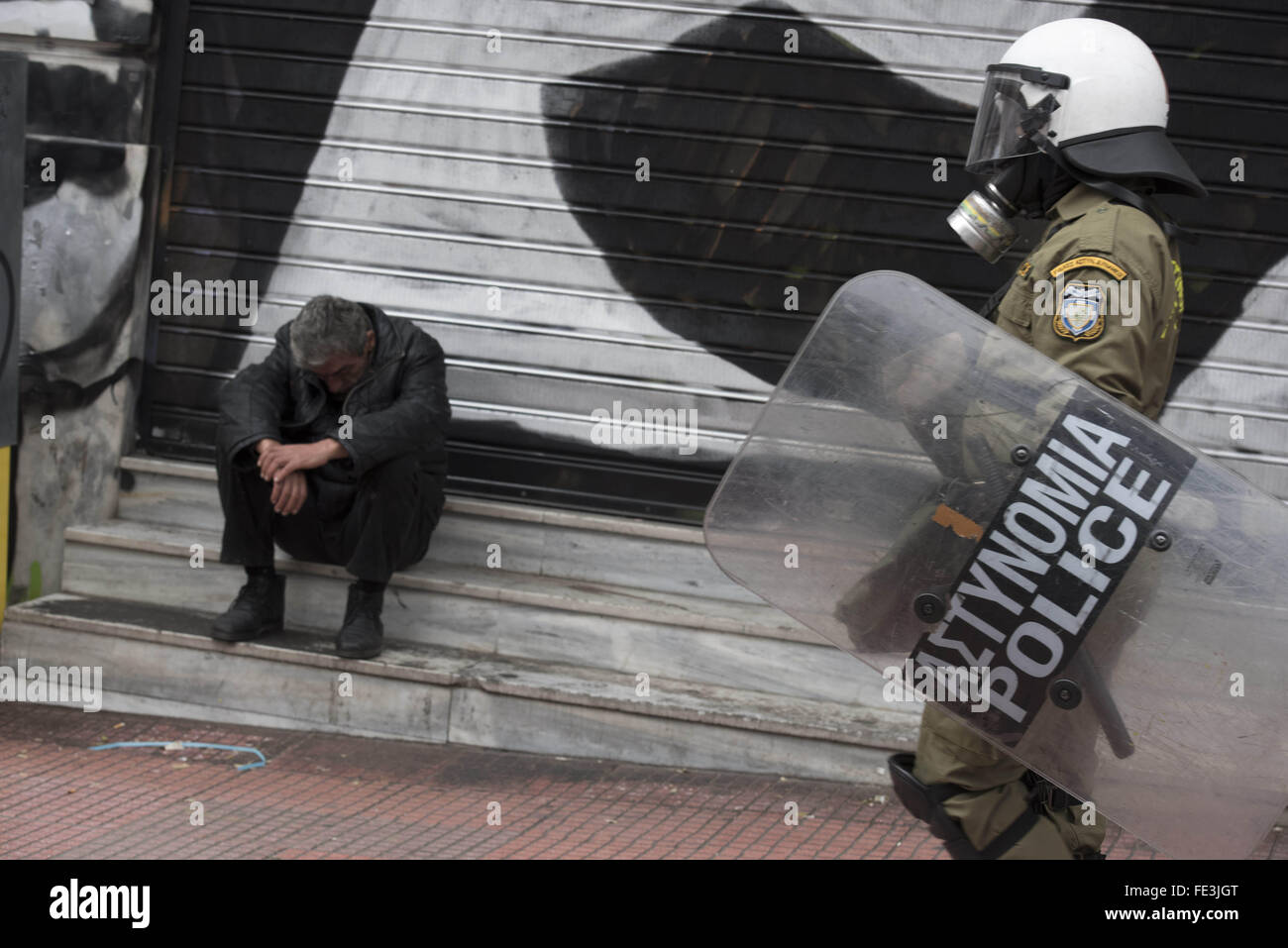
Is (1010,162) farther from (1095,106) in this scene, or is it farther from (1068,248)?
(1068,248)

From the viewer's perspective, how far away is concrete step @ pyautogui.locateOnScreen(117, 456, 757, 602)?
4980 millimetres

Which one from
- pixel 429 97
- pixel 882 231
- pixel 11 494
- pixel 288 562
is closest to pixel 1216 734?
pixel 882 231

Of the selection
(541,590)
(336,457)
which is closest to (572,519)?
(541,590)

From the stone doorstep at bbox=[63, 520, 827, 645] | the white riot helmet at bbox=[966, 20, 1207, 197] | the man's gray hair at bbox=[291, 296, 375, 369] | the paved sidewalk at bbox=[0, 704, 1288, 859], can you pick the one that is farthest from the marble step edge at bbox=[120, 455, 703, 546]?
the white riot helmet at bbox=[966, 20, 1207, 197]

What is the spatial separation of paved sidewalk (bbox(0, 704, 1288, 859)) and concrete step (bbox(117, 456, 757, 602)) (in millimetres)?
864

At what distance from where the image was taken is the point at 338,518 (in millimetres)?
4625

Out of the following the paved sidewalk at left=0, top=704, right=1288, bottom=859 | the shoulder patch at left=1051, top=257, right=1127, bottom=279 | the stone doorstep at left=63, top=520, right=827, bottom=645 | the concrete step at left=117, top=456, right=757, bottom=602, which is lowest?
the paved sidewalk at left=0, top=704, right=1288, bottom=859

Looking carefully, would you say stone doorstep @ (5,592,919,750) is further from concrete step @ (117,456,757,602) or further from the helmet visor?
the helmet visor

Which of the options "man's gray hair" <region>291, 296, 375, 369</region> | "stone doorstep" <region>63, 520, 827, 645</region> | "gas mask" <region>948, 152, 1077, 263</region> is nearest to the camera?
"gas mask" <region>948, 152, 1077, 263</region>

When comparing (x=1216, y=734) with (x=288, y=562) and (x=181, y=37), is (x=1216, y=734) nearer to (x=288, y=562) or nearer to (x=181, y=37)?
(x=288, y=562)

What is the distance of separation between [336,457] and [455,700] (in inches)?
36.7

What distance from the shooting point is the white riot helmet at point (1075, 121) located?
2.61 m

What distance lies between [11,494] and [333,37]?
2.26 m

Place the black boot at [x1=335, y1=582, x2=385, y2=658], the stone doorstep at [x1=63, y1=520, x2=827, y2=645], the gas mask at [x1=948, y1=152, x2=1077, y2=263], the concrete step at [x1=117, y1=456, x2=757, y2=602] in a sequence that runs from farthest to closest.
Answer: the concrete step at [x1=117, y1=456, x2=757, y2=602], the stone doorstep at [x1=63, y1=520, x2=827, y2=645], the black boot at [x1=335, y1=582, x2=385, y2=658], the gas mask at [x1=948, y1=152, x2=1077, y2=263]
